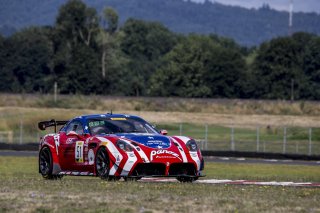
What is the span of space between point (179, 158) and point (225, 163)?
2131 centimetres

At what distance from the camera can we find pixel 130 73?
12988cm

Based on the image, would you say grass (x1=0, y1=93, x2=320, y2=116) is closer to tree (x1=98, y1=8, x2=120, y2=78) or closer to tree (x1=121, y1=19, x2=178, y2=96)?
tree (x1=98, y1=8, x2=120, y2=78)

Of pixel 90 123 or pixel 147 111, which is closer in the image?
pixel 90 123

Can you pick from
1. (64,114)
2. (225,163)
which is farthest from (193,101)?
(225,163)

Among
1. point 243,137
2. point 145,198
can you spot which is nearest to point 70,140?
point 145,198

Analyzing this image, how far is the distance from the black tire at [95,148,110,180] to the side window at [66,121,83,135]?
111 cm

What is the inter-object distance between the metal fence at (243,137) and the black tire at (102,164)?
2702 cm

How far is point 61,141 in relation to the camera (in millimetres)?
20172

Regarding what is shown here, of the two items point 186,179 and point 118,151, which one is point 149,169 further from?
point 186,179

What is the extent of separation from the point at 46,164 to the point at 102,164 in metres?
2.28

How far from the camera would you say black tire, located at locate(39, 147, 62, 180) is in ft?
66.8

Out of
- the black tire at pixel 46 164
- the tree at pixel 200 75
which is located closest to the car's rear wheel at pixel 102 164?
the black tire at pixel 46 164

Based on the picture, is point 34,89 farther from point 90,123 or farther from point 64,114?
point 90,123

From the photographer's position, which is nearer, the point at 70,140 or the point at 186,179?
the point at 186,179
